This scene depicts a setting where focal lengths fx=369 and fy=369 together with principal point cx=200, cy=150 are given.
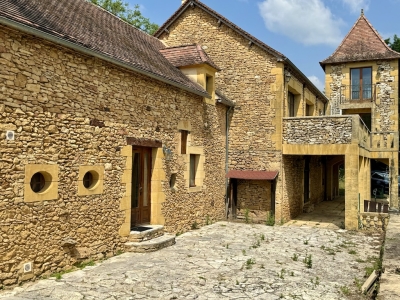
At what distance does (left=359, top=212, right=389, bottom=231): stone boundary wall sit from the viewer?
1116 centimetres

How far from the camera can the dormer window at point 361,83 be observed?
20.2 metres

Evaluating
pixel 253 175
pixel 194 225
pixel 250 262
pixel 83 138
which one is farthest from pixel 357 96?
pixel 83 138

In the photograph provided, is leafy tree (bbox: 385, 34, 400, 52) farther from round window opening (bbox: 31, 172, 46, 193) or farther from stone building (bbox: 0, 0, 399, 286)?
round window opening (bbox: 31, 172, 46, 193)

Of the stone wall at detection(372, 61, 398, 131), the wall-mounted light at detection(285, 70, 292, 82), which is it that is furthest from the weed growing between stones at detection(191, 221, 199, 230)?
the stone wall at detection(372, 61, 398, 131)

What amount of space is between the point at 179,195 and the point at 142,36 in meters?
5.72

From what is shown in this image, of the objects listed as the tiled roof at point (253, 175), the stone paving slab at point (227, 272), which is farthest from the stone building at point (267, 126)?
the stone paving slab at point (227, 272)

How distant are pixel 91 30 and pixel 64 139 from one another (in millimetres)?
3316

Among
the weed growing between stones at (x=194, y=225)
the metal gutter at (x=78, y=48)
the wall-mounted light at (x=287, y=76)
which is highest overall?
the wall-mounted light at (x=287, y=76)

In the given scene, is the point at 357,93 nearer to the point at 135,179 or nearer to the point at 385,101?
the point at 385,101

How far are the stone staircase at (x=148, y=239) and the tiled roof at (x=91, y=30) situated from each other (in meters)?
3.67

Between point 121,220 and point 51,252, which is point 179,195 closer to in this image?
point 121,220

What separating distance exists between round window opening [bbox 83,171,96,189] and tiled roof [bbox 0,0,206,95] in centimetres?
241

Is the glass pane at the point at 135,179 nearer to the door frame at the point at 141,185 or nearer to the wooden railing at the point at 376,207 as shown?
the door frame at the point at 141,185

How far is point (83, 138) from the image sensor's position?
7098 millimetres
